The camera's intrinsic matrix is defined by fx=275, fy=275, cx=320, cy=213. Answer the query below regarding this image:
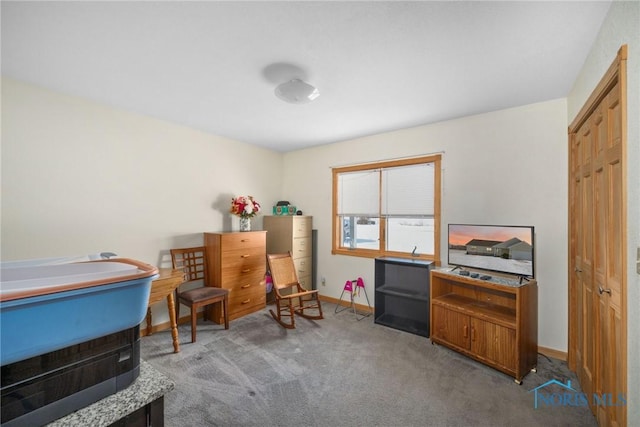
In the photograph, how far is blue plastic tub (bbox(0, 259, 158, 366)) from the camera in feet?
2.02

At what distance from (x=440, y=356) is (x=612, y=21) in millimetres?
2858

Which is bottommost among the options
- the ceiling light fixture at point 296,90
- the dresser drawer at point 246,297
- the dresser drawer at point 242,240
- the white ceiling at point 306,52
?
the dresser drawer at point 246,297

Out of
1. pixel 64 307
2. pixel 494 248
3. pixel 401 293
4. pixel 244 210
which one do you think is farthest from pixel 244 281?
pixel 64 307

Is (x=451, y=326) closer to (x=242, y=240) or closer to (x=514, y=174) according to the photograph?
(x=514, y=174)

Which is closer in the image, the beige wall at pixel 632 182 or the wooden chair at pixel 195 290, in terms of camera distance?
the beige wall at pixel 632 182

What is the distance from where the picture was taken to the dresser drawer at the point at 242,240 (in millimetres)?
3629

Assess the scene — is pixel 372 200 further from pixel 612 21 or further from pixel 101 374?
pixel 101 374

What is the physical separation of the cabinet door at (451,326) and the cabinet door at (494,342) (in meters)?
0.08

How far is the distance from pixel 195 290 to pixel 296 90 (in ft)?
8.68

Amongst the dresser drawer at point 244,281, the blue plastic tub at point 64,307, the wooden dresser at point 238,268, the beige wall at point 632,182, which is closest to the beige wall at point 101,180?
the wooden dresser at point 238,268

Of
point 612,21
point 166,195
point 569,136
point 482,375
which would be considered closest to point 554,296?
point 482,375

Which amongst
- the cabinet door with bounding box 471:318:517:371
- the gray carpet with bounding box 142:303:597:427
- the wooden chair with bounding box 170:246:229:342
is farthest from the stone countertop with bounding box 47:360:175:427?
the cabinet door with bounding box 471:318:517:371

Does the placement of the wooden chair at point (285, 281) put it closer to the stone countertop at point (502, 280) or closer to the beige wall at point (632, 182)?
the stone countertop at point (502, 280)

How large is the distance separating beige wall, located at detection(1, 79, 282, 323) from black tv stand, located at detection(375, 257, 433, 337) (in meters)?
2.50
